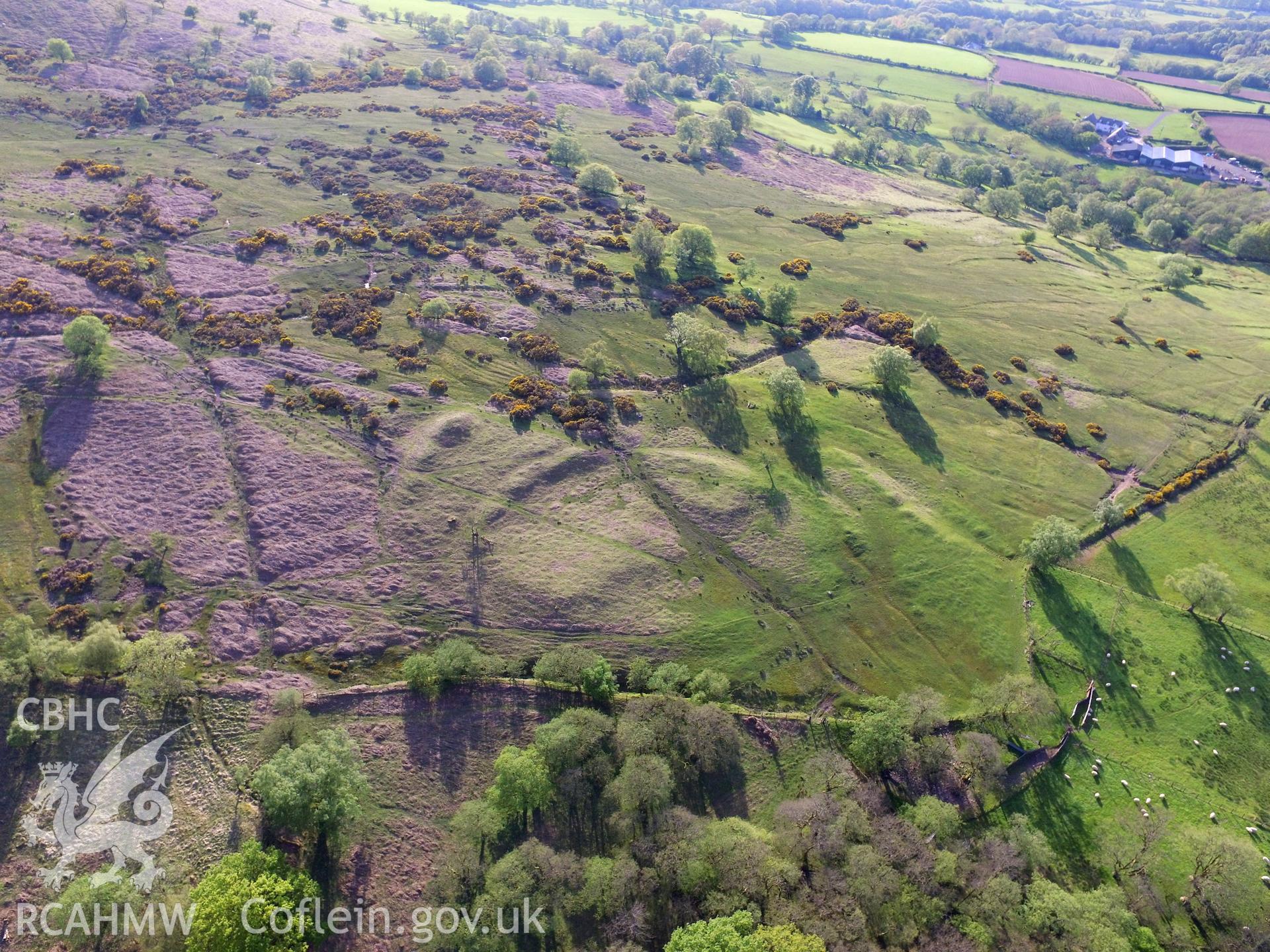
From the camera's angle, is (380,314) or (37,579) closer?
(37,579)

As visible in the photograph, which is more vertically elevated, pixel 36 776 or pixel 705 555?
pixel 705 555

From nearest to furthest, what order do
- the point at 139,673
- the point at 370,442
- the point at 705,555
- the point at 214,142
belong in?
the point at 139,673 < the point at 705,555 < the point at 370,442 < the point at 214,142

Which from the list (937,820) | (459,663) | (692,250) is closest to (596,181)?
(692,250)

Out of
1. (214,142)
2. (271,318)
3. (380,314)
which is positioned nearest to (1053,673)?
(380,314)

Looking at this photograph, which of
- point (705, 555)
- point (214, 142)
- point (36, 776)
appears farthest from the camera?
point (214, 142)

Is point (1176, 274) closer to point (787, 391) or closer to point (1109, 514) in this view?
point (1109, 514)

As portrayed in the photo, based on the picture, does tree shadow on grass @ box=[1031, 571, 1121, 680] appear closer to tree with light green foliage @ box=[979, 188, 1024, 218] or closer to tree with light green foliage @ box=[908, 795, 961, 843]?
tree with light green foliage @ box=[908, 795, 961, 843]

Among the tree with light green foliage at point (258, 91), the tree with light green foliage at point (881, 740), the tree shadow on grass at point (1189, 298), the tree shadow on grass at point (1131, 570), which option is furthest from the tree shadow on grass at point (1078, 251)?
the tree with light green foliage at point (258, 91)

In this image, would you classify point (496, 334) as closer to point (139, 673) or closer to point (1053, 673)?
point (139, 673)
